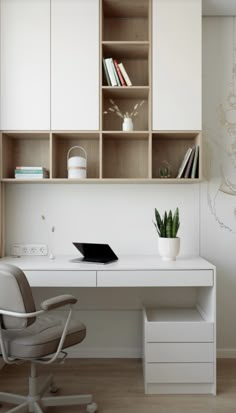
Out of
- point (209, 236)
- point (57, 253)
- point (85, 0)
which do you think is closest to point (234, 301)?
point (209, 236)

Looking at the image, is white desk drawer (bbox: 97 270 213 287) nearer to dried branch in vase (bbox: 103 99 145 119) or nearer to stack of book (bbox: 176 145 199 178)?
stack of book (bbox: 176 145 199 178)

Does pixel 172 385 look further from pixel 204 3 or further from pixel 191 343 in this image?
pixel 204 3

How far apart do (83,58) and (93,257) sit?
1.39m

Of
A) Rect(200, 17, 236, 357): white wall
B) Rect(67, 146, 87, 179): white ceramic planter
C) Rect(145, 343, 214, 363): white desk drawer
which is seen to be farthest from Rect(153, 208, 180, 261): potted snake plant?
Rect(67, 146, 87, 179): white ceramic planter

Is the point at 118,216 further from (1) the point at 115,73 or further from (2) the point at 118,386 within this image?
(2) the point at 118,386

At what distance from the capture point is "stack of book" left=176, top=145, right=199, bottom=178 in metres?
2.50

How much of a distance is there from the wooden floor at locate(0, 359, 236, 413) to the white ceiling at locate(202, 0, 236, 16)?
267cm

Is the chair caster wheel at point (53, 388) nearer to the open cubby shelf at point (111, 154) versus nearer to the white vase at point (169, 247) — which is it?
the white vase at point (169, 247)

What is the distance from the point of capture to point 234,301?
278 cm

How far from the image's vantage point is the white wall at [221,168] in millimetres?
2770

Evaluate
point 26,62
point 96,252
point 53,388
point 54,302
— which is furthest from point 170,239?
point 26,62

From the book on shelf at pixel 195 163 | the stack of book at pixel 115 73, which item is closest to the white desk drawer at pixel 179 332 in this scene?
the book on shelf at pixel 195 163

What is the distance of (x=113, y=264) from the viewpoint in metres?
2.34

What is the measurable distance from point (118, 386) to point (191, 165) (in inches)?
62.0
